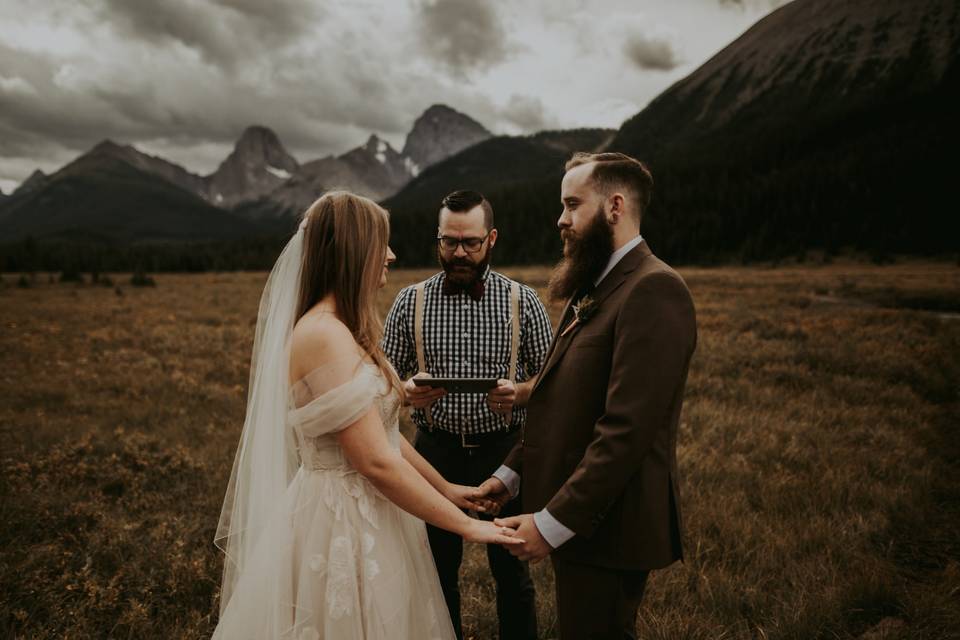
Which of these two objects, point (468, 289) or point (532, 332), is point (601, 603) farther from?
point (468, 289)

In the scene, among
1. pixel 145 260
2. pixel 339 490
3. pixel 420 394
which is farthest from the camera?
pixel 145 260

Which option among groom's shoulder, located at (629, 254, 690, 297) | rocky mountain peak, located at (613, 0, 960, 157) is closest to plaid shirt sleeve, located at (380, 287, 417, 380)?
groom's shoulder, located at (629, 254, 690, 297)

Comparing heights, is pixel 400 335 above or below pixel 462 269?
below

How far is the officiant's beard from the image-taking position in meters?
3.60

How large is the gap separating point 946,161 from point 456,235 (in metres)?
108

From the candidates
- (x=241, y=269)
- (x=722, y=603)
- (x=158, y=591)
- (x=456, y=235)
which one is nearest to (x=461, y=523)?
(x=456, y=235)

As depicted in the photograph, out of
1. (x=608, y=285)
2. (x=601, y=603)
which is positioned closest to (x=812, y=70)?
(x=608, y=285)

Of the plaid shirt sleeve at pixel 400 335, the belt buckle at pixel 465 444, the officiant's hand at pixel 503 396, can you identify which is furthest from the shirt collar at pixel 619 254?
the plaid shirt sleeve at pixel 400 335

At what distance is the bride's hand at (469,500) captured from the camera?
3.02 m

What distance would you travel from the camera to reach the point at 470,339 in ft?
12.0

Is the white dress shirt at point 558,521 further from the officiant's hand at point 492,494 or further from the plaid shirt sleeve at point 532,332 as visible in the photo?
the plaid shirt sleeve at point 532,332

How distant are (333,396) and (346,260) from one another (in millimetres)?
691

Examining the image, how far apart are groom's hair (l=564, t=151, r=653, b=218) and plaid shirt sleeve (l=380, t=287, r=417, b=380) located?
1.88 metres

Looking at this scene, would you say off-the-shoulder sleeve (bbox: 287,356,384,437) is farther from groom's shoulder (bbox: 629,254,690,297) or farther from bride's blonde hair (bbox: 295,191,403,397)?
groom's shoulder (bbox: 629,254,690,297)
